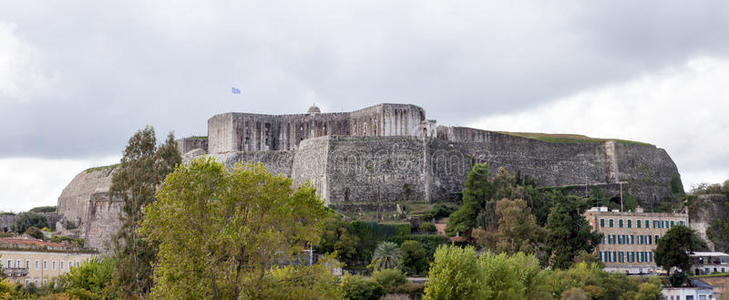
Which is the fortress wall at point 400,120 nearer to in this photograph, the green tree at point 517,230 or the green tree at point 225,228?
the green tree at point 517,230

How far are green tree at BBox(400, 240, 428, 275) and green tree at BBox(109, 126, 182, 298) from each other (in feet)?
56.4

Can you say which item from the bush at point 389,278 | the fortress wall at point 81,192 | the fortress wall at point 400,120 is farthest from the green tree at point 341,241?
the fortress wall at point 81,192

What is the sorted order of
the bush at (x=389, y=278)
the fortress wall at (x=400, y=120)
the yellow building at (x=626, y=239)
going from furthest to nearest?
1. the fortress wall at (x=400, y=120)
2. the yellow building at (x=626, y=239)
3. the bush at (x=389, y=278)

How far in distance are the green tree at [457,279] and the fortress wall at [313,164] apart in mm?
25436

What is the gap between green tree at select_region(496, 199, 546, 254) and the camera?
52.2 m

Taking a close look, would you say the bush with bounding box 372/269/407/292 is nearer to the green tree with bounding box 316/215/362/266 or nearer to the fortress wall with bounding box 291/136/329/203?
the green tree with bounding box 316/215/362/266

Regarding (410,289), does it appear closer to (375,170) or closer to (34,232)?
(375,170)

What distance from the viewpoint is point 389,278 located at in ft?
153

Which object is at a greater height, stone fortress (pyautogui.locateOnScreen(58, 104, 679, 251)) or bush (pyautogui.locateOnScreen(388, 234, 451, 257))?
stone fortress (pyautogui.locateOnScreen(58, 104, 679, 251))

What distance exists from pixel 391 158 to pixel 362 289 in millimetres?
23015

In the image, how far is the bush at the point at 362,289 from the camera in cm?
4381

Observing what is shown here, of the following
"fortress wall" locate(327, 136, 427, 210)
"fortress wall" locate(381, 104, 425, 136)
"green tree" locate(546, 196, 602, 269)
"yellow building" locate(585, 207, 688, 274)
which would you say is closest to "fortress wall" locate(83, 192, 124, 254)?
"fortress wall" locate(327, 136, 427, 210)

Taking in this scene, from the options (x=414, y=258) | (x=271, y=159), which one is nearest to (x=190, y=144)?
(x=271, y=159)

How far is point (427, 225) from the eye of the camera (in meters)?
58.7
